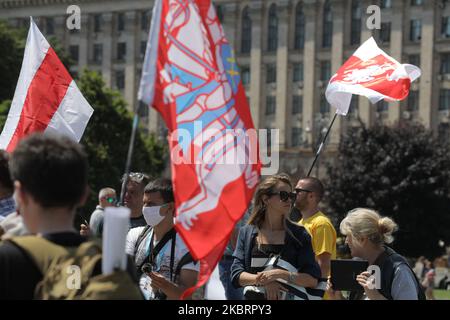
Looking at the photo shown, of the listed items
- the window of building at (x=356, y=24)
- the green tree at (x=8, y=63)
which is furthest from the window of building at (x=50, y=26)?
the green tree at (x=8, y=63)

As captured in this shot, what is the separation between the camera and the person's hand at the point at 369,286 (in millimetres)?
7676

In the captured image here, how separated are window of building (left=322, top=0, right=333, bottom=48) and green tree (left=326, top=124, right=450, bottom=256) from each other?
61.3 feet

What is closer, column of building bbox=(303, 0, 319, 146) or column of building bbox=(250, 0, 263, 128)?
column of building bbox=(303, 0, 319, 146)

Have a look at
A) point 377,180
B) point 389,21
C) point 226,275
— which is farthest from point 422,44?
point 226,275

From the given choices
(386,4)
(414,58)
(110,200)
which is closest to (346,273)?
Result: (110,200)

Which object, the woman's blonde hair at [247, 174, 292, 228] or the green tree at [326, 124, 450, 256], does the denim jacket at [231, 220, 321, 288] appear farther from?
the green tree at [326, 124, 450, 256]

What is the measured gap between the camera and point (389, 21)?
3044 inches

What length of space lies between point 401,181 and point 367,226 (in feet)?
172

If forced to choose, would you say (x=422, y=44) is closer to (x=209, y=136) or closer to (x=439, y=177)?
(x=439, y=177)

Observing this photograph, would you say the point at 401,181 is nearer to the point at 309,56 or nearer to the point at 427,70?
the point at 427,70

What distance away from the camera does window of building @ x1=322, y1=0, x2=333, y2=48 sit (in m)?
79.9

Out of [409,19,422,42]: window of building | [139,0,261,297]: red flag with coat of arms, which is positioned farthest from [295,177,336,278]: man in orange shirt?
[409,19,422,42]: window of building

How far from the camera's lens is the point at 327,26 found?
80.2 metres
